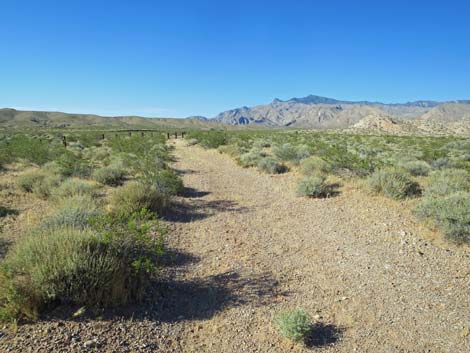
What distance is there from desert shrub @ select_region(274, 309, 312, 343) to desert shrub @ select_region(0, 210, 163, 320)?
2.16 m

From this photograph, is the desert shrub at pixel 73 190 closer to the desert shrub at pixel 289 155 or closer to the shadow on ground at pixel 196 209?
the shadow on ground at pixel 196 209

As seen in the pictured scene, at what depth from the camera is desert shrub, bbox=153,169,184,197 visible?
35.5 feet

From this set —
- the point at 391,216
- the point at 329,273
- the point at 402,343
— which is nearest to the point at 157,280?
the point at 329,273

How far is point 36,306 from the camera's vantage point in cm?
396

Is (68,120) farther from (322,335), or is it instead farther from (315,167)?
(322,335)

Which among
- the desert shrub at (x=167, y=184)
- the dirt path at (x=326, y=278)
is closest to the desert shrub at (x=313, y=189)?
the dirt path at (x=326, y=278)

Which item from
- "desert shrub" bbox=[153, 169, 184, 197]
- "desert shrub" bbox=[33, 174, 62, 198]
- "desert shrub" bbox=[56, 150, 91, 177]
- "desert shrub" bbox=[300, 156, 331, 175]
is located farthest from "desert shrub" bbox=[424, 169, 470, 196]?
"desert shrub" bbox=[56, 150, 91, 177]

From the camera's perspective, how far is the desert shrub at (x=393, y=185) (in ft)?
32.0

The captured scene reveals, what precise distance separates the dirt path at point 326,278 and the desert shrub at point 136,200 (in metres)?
0.87

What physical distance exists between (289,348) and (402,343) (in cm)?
147

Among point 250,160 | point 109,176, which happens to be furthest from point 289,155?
point 109,176

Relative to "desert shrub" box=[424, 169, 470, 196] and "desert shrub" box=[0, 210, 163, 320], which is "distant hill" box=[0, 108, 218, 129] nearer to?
"desert shrub" box=[424, 169, 470, 196]

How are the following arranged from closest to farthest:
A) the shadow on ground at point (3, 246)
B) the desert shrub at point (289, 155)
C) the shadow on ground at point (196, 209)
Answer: the shadow on ground at point (3, 246) → the shadow on ground at point (196, 209) → the desert shrub at point (289, 155)

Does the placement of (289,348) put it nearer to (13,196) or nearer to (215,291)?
(215,291)
